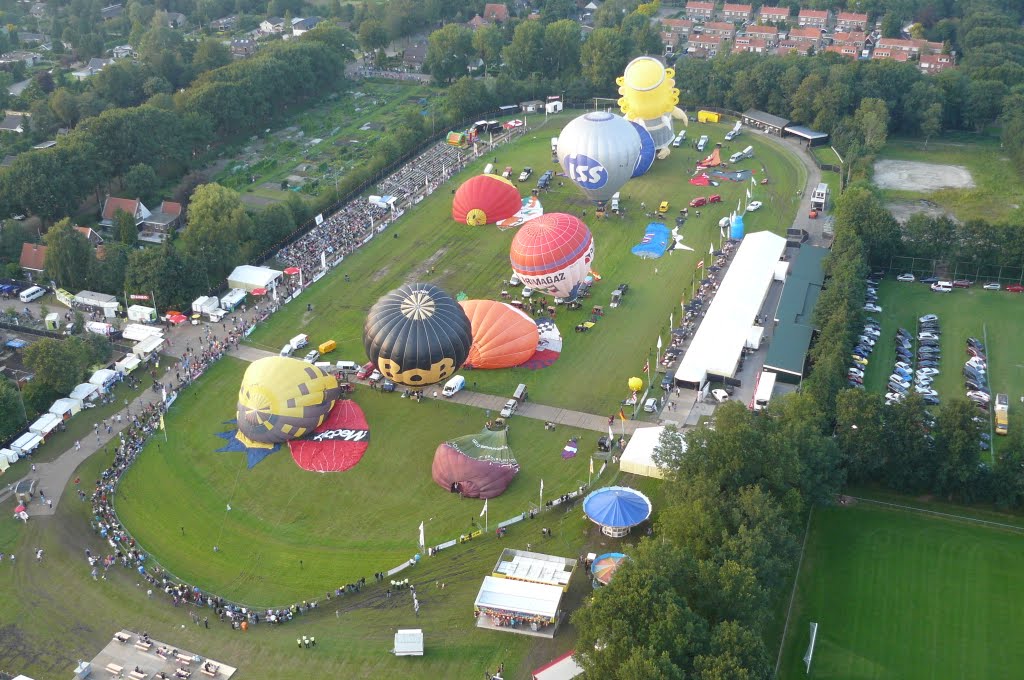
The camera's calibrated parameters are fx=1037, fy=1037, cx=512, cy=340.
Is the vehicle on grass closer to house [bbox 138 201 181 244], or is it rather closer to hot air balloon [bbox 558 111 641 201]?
hot air balloon [bbox 558 111 641 201]

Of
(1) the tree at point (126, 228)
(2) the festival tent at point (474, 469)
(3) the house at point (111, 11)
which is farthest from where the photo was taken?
(3) the house at point (111, 11)

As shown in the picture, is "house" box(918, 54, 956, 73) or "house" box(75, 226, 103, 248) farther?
"house" box(918, 54, 956, 73)

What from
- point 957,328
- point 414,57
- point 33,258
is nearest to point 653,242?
point 957,328

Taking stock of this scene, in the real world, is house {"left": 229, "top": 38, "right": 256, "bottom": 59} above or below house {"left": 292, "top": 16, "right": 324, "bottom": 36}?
above

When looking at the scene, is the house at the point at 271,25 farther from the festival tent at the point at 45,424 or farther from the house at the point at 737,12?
the festival tent at the point at 45,424

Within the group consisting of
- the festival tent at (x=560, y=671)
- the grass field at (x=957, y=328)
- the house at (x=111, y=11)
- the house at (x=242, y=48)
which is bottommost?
the house at (x=111, y=11)

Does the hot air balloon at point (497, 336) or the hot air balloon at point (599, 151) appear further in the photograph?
the hot air balloon at point (599, 151)

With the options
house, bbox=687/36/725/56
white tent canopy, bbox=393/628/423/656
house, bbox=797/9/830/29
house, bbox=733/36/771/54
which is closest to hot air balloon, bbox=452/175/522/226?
white tent canopy, bbox=393/628/423/656

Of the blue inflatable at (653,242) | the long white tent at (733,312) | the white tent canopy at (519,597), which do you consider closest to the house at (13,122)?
the blue inflatable at (653,242)
